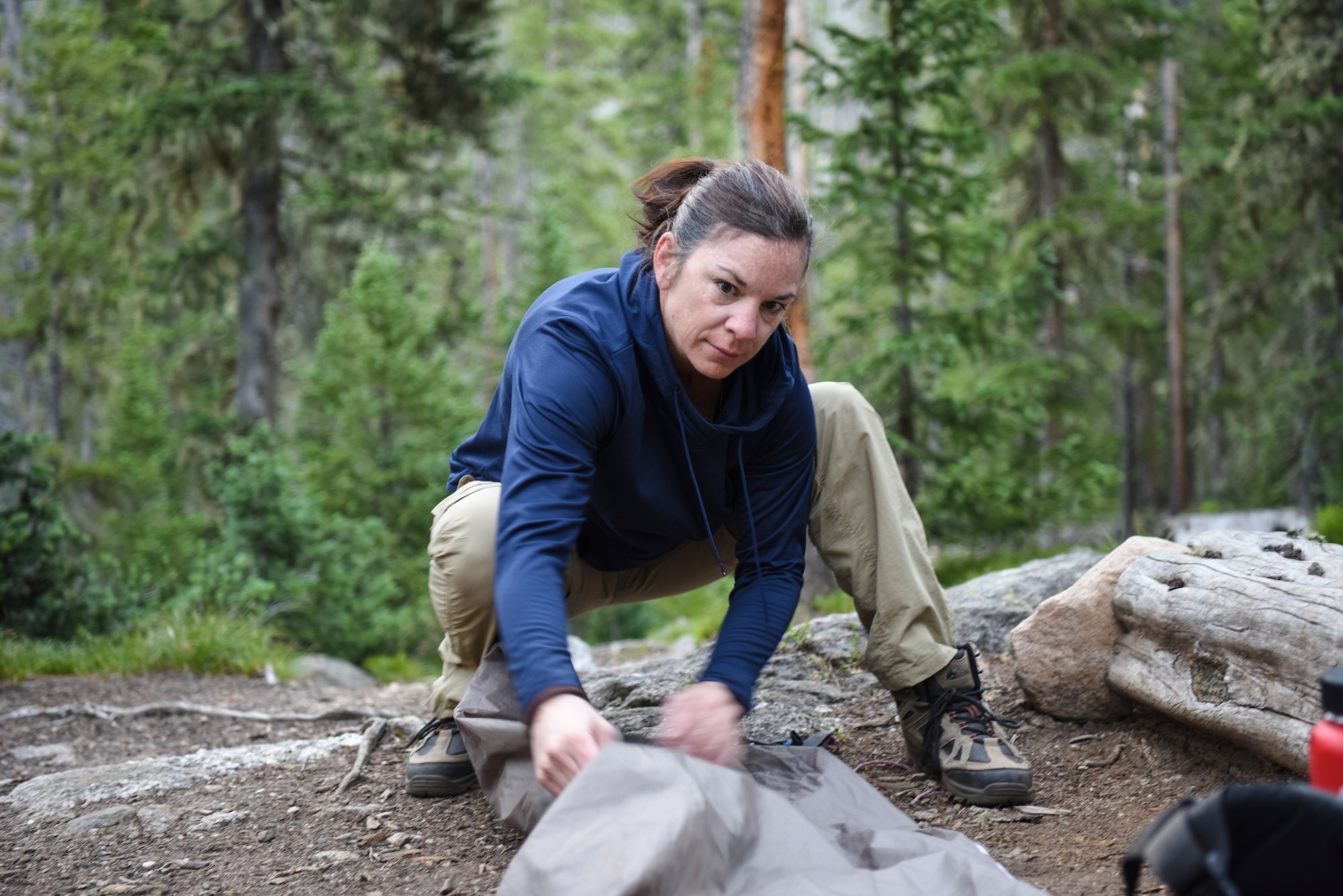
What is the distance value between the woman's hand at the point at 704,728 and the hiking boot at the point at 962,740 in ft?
2.79

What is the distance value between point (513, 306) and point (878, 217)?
17.8 ft

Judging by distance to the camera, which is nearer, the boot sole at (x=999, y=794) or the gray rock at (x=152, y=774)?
the boot sole at (x=999, y=794)

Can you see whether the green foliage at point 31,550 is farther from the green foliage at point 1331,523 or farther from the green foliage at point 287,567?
the green foliage at point 1331,523

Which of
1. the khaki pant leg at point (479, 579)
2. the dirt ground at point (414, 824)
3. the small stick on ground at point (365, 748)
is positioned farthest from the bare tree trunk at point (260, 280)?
the khaki pant leg at point (479, 579)

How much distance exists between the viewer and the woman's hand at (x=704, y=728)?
187 centimetres

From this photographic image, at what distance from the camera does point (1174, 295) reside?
14.8m

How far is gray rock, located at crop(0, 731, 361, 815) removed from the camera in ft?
8.93

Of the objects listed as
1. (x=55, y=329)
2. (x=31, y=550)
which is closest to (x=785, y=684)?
(x=31, y=550)

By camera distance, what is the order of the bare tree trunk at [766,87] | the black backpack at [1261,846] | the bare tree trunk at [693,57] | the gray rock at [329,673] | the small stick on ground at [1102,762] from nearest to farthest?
1. the black backpack at [1261,846]
2. the small stick on ground at [1102,762]
3. the gray rock at [329,673]
4. the bare tree trunk at [766,87]
5. the bare tree trunk at [693,57]

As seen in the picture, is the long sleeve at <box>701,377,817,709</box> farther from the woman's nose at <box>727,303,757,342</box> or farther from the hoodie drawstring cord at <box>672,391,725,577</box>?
the woman's nose at <box>727,303,757,342</box>

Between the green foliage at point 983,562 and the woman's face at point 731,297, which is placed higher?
the woman's face at point 731,297

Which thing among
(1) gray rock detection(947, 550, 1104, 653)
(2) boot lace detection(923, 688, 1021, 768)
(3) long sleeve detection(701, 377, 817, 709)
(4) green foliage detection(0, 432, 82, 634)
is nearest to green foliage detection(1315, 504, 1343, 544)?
(1) gray rock detection(947, 550, 1104, 653)

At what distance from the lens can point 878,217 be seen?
6.90 meters

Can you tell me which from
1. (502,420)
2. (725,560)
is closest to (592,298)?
(502,420)
